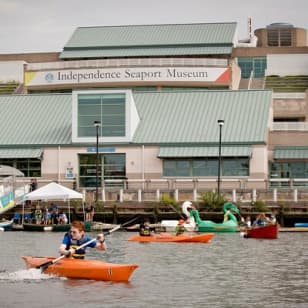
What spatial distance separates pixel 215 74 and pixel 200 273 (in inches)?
2495

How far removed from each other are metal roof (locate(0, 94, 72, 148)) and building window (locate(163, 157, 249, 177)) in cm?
771

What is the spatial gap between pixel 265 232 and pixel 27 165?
29170mm

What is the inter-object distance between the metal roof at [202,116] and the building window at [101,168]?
1998 mm

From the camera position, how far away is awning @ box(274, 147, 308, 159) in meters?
80.2

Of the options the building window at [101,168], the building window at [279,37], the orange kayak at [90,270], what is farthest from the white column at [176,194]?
the building window at [279,37]

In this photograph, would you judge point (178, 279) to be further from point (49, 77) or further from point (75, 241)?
point (49, 77)

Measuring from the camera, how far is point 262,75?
111m

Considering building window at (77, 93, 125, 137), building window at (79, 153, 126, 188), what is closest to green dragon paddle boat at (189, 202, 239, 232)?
building window at (79, 153, 126, 188)

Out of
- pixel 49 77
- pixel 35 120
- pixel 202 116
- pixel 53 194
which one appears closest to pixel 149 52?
pixel 49 77

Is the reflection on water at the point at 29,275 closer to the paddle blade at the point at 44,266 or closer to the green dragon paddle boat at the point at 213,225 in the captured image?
the paddle blade at the point at 44,266

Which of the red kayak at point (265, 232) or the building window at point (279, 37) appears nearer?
the red kayak at point (265, 232)

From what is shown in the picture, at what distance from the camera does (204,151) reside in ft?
251

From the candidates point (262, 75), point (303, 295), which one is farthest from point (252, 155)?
point (303, 295)

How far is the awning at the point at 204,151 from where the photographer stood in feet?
249
